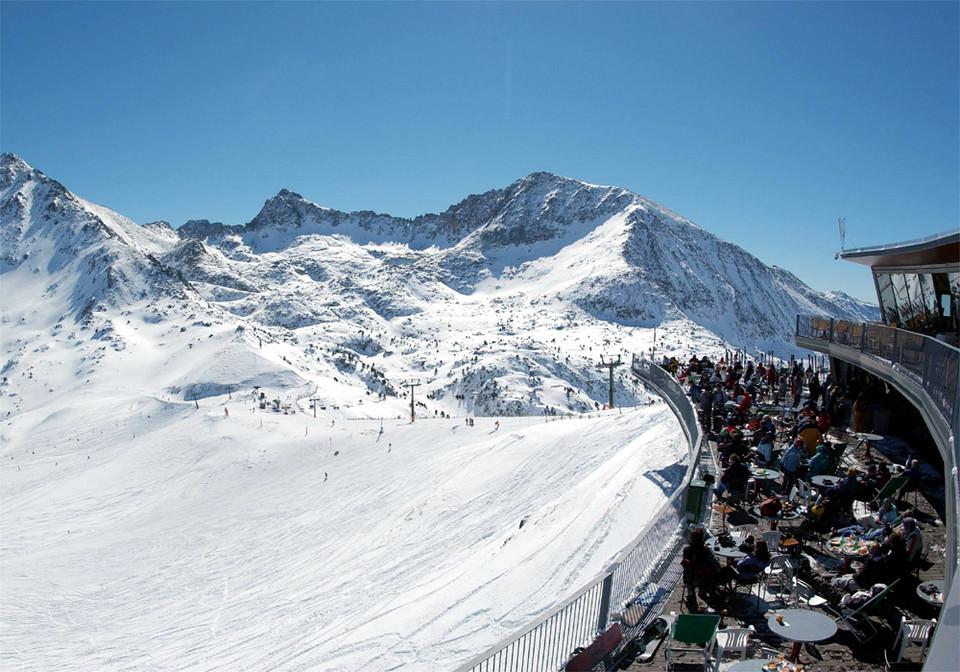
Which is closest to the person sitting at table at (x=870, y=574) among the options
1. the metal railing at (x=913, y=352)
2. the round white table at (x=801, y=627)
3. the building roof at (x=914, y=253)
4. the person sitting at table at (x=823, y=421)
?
the round white table at (x=801, y=627)

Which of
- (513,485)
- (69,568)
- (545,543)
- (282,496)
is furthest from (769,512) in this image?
(69,568)

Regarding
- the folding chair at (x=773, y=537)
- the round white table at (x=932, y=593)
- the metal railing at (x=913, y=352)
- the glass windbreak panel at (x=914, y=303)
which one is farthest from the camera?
the glass windbreak panel at (x=914, y=303)

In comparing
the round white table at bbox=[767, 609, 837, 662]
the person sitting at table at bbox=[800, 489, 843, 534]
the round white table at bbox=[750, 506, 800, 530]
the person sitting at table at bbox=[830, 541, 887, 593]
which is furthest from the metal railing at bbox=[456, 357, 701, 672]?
the person sitting at table at bbox=[830, 541, 887, 593]

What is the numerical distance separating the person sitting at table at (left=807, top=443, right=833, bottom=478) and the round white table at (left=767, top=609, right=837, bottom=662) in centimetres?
567

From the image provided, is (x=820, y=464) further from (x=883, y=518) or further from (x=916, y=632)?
(x=916, y=632)

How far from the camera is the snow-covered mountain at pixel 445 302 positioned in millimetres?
81125

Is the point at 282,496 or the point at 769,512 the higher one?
the point at 769,512

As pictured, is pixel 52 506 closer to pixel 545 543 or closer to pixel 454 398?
pixel 545 543

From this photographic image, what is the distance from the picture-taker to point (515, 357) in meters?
90.1

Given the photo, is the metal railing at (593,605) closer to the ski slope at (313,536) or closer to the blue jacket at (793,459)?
the blue jacket at (793,459)

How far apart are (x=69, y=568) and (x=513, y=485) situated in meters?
18.6

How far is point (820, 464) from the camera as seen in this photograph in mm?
11906

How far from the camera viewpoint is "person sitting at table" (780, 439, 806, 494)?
11977mm

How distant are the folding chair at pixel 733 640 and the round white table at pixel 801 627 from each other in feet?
1.45
